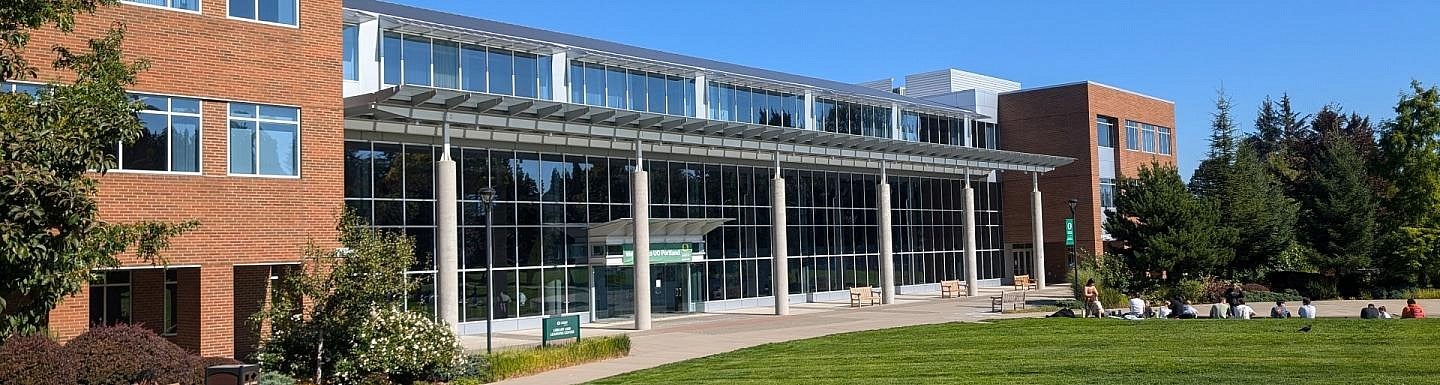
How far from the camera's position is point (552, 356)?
21188mm

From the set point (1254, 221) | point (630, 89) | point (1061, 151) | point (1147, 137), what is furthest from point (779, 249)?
point (1147, 137)

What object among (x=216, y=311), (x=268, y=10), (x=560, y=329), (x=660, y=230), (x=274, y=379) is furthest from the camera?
(x=660, y=230)

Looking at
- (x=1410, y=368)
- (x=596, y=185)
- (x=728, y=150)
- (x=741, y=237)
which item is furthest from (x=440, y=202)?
(x=1410, y=368)

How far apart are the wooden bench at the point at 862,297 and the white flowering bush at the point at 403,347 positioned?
22057mm

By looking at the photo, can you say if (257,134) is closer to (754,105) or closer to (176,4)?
(176,4)

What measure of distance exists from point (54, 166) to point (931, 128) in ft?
138

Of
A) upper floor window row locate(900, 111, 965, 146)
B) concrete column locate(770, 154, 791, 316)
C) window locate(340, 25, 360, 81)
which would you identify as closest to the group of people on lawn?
concrete column locate(770, 154, 791, 316)

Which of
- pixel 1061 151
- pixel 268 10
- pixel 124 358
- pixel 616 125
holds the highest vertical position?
pixel 268 10

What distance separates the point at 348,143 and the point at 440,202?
12.9 ft

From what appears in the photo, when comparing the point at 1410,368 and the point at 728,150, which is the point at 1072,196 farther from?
the point at 1410,368

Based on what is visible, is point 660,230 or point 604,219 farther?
point 660,230

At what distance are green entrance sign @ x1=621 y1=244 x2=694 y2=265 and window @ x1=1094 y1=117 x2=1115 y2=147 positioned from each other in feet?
83.2

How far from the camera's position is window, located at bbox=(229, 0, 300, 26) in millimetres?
21359

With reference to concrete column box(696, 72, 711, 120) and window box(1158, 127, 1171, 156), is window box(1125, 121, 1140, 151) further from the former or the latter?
concrete column box(696, 72, 711, 120)
